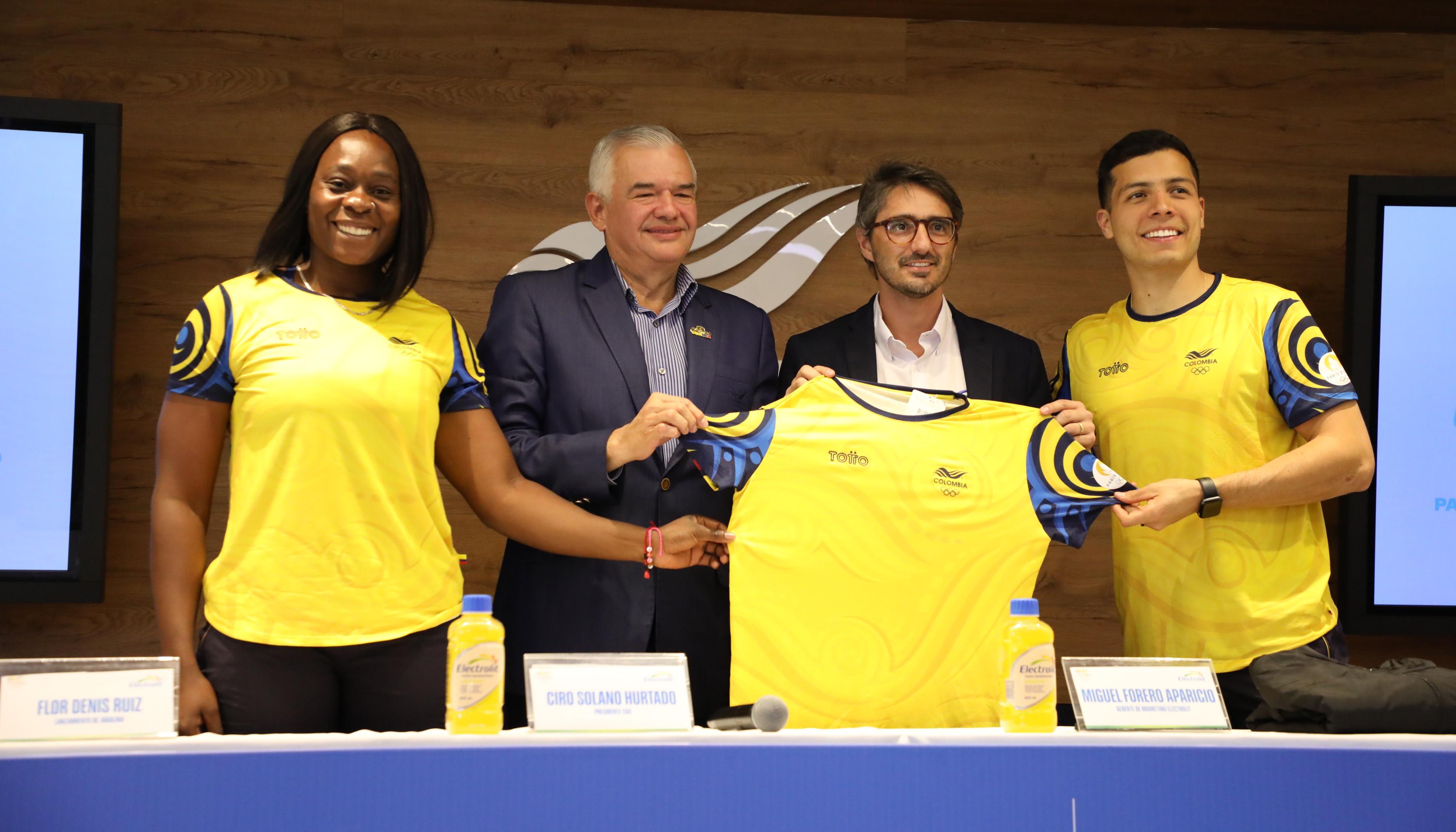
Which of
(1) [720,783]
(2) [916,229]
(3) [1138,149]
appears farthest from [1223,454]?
(1) [720,783]

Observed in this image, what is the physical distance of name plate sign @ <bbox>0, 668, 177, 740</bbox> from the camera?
5.05 feet

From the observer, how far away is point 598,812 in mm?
1484

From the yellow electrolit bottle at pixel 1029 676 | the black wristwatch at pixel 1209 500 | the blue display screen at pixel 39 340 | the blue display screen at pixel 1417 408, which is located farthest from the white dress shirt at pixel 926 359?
the blue display screen at pixel 39 340

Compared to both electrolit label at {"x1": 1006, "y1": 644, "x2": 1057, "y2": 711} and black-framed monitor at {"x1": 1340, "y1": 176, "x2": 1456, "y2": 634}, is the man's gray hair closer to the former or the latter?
electrolit label at {"x1": 1006, "y1": 644, "x2": 1057, "y2": 711}

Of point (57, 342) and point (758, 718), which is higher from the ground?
point (57, 342)

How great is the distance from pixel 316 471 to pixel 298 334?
0.90ft

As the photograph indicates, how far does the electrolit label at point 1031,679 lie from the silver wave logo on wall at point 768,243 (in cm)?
231

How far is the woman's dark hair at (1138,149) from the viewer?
2758mm

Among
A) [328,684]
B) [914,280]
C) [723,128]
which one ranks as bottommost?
[328,684]

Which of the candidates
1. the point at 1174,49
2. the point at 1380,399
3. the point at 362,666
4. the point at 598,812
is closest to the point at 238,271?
the point at 362,666

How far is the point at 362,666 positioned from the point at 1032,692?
1225mm

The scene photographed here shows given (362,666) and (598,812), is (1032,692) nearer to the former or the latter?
(598,812)

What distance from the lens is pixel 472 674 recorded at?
1645mm

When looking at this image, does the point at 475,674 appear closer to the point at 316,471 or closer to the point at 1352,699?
the point at 316,471
